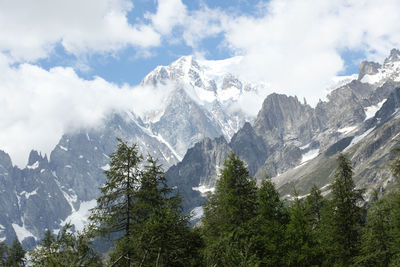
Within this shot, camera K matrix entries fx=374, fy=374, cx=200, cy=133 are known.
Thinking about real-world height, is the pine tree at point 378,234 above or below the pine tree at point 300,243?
below

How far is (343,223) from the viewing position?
3067 cm

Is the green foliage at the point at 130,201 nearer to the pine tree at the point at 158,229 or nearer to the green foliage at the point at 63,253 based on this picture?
the pine tree at the point at 158,229

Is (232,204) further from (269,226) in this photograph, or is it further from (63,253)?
(63,253)

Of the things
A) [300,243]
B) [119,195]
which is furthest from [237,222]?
[119,195]

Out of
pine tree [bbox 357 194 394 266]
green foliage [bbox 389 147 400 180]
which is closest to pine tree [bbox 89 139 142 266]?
pine tree [bbox 357 194 394 266]

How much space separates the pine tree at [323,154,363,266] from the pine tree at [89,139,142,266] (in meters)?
15.5

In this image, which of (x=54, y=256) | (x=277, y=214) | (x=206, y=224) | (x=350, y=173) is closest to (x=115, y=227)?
(x=206, y=224)

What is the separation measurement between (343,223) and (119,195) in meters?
18.7

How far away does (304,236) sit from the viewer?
26.4m

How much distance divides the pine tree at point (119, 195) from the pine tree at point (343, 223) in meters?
15.5

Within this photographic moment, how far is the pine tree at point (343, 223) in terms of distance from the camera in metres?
29.5

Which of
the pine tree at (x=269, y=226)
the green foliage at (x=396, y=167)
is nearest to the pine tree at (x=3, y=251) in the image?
the pine tree at (x=269, y=226)

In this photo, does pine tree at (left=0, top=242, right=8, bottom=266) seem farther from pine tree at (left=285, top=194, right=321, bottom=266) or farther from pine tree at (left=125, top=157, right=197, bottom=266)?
pine tree at (left=285, top=194, right=321, bottom=266)

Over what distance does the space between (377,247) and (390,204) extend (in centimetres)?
352
